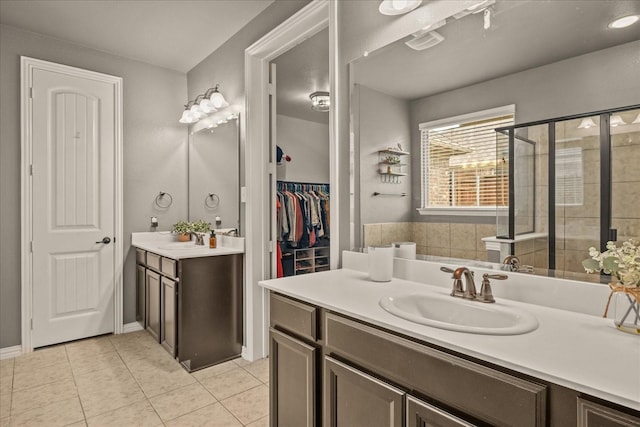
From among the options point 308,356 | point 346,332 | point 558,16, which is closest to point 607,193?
point 558,16

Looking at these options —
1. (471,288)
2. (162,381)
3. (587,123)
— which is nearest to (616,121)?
(587,123)

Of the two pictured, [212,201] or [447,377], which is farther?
[212,201]

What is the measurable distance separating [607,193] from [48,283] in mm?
3929

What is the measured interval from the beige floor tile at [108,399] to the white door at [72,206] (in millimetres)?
1212

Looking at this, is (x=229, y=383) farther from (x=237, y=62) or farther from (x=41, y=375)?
(x=237, y=62)

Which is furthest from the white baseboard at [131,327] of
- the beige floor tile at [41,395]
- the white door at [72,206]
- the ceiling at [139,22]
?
the ceiling at [139,22]

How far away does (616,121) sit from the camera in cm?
111

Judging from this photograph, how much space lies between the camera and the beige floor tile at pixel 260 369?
98.7 inches

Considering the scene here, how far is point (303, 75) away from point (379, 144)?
1.95 m

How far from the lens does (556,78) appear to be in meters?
1.23

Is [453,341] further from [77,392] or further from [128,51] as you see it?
[128,51]

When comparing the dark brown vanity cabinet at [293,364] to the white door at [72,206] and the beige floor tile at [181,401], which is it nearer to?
the beige floor tile at [181,401]

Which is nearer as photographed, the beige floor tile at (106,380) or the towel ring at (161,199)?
the beige floor tile at (106,380)

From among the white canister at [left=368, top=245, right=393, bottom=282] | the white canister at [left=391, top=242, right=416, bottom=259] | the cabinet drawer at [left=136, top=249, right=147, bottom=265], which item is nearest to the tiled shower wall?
the white canister at [left=391, top=242, right=416, bottom=259]
